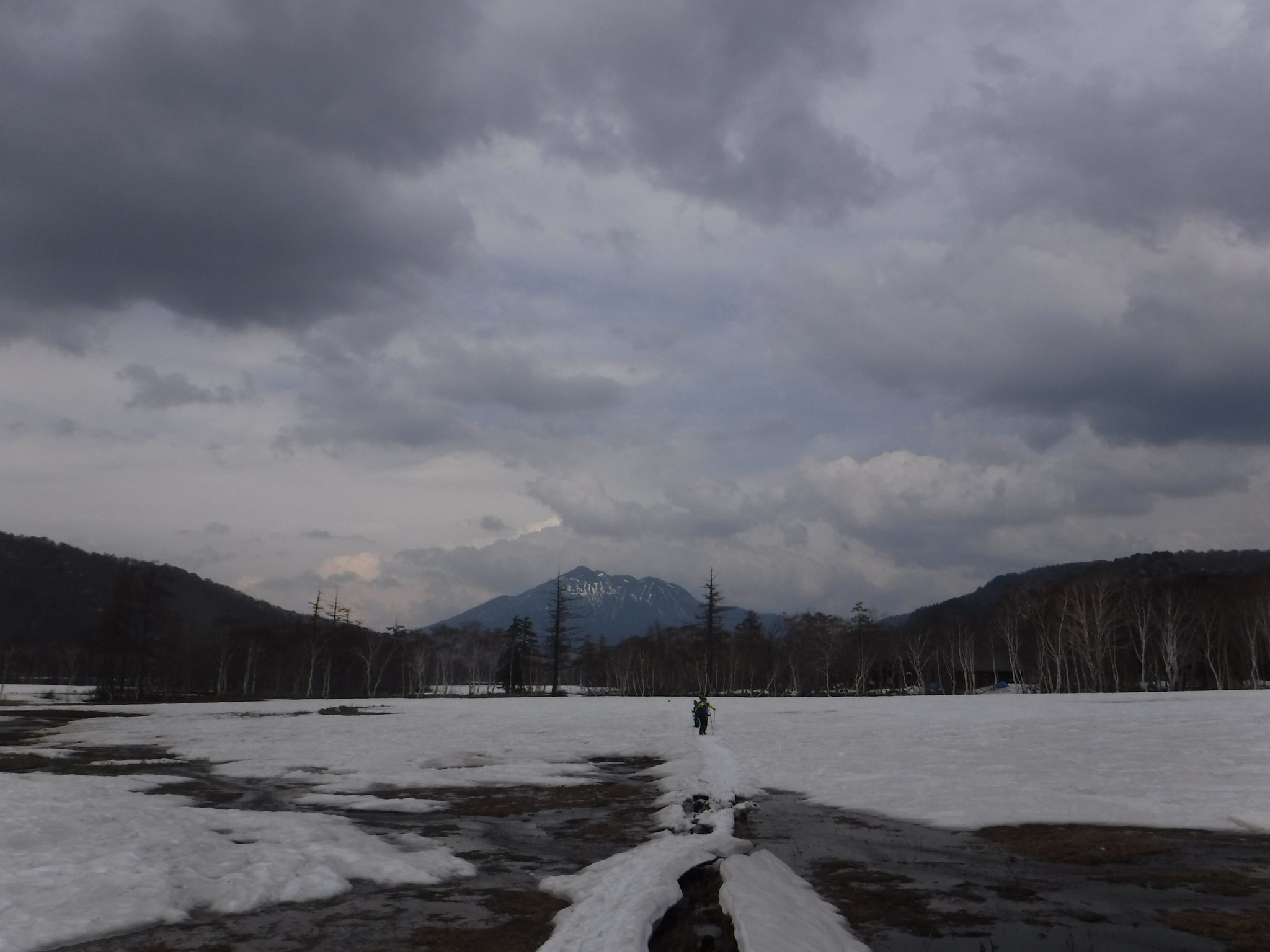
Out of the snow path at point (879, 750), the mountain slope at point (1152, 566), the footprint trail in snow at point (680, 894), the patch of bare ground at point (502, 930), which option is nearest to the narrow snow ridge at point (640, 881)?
the footprint trail in snow at point (680, 894)

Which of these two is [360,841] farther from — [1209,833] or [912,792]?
[1209,833]

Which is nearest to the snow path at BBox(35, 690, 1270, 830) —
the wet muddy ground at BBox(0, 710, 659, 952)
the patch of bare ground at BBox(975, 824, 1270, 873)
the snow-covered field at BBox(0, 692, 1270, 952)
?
the snow-covered field at BBox(0, 692, 1270, 952)

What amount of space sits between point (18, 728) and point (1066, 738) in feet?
160

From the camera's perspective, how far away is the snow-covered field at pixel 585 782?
953cm

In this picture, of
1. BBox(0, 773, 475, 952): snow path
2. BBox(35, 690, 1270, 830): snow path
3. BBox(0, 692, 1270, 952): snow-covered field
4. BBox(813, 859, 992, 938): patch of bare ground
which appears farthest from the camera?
BBox(35, 690, 1270, 830): snow path

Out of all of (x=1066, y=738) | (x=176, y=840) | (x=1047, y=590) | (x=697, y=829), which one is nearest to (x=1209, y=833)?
(x=697, y=829)

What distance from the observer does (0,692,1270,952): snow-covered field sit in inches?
375

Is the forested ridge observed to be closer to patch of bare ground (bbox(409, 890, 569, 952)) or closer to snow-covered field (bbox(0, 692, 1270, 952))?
snow-covered field (bbox(0, 692, 1270, 952))

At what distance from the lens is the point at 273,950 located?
799cm

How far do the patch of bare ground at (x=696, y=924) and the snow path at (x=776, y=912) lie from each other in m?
0.17

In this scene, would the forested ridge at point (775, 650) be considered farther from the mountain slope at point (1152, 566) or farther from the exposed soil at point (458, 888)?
the exposed soil at point (458, 888)

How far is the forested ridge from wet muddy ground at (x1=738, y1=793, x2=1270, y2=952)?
5596 cm

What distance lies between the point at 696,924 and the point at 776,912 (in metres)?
1.00

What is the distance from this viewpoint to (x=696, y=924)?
878cm
